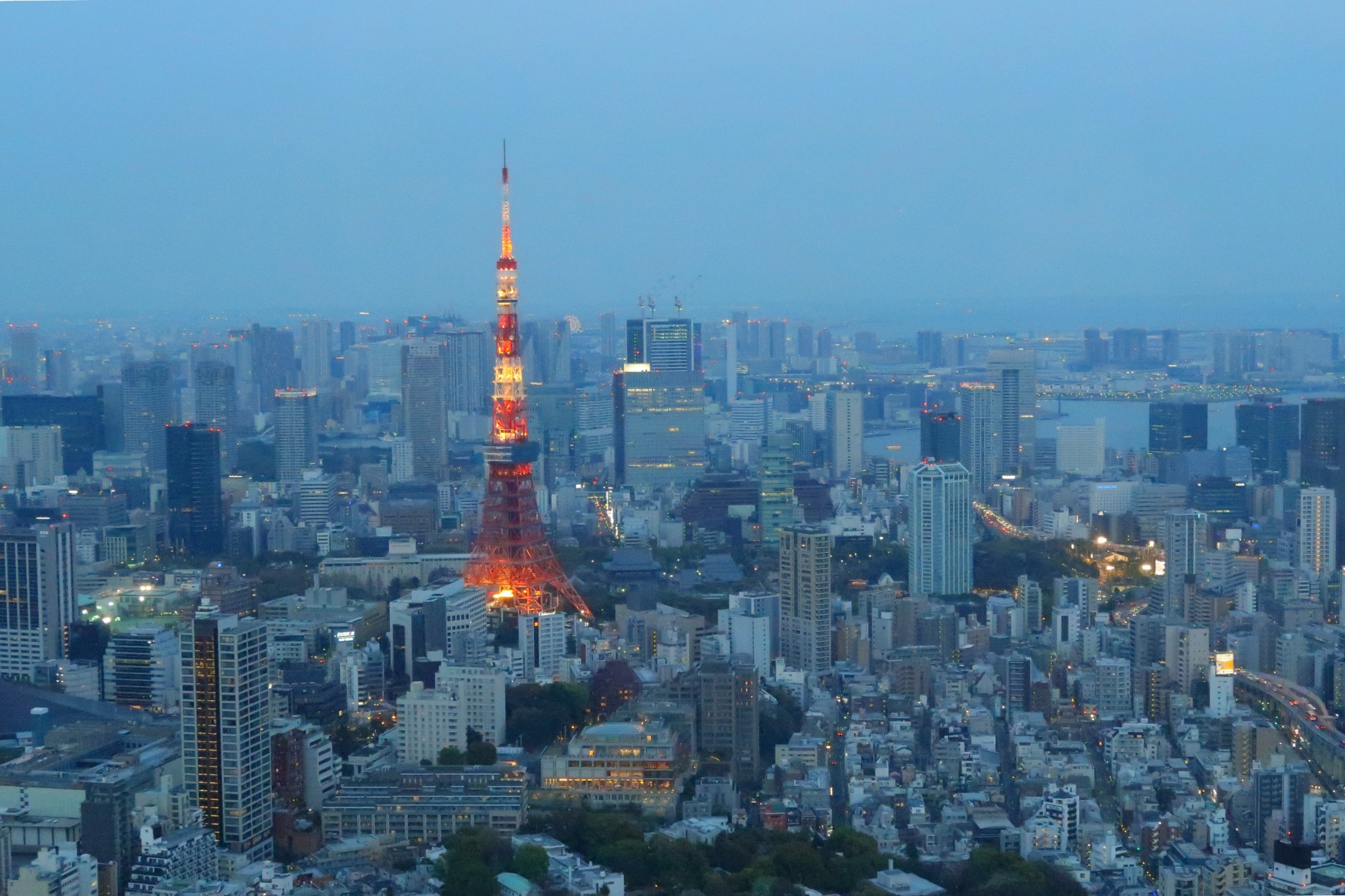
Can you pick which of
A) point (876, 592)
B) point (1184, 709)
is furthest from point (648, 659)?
point (1184, 709)

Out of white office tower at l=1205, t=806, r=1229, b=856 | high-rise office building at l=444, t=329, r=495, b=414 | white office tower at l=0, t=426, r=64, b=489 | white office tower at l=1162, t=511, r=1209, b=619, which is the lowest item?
white office tower at l=1205, t=806, r=1229, b=856

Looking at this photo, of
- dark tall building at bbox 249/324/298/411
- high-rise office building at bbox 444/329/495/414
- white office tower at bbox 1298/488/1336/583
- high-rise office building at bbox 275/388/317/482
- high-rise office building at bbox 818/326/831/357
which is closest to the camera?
white office tower at bbox 1298/488/1336/583

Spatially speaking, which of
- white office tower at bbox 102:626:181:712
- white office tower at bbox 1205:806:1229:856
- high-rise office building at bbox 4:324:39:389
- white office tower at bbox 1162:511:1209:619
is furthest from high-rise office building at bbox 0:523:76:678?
white office tower at bbox 1162:511:1209:619

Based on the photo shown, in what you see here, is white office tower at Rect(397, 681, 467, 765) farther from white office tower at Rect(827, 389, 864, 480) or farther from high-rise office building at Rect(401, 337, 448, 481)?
white office tower at Rect(827, 389, 864, 480)

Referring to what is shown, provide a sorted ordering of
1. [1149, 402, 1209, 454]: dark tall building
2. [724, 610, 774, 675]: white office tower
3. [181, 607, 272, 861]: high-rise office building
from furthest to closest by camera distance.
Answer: [1149, 402, 1209, 454]: dark tall building < [724, 610, 774, 675]: white office tower < [181, 607, 272, 861]: high-rise office building

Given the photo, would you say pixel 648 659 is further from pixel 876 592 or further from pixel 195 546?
pixel 195 546

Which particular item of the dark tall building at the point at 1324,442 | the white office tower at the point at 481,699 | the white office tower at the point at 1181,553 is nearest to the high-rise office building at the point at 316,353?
the white office tower at the point at 481,699
